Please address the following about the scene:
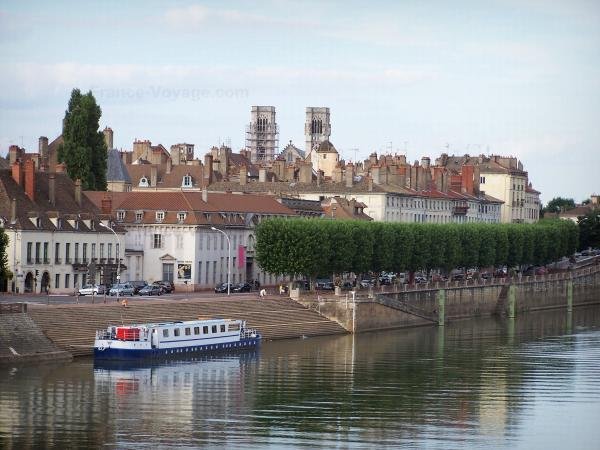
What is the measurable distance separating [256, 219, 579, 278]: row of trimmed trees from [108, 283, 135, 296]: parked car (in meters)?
14.3

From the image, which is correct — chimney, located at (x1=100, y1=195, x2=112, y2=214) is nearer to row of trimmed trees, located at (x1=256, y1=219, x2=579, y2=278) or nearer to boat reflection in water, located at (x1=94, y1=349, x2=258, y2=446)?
row of trimmed trees, located at (x1=256, y1=219, x2=579, y2=278)

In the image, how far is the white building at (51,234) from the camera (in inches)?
4599

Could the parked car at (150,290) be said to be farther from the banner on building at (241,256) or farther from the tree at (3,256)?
the banner on building at (241,256)

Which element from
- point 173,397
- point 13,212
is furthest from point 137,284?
point 173,397

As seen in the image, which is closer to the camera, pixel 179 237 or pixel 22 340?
pixel 22 340

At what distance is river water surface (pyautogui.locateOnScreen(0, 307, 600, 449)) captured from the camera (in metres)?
74.4

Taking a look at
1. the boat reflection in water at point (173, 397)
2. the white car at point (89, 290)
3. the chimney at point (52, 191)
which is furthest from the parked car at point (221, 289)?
the boat reflection in water at point (173, 397)

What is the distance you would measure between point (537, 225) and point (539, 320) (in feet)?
114

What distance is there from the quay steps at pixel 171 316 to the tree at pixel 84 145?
28548 mm

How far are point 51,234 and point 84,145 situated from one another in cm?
2700

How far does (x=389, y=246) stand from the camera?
144 m

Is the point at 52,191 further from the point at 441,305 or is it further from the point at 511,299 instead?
the point at 511,299

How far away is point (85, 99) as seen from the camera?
14700cm

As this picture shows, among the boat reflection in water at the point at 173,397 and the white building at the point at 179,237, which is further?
the white building at the point at 179,237
